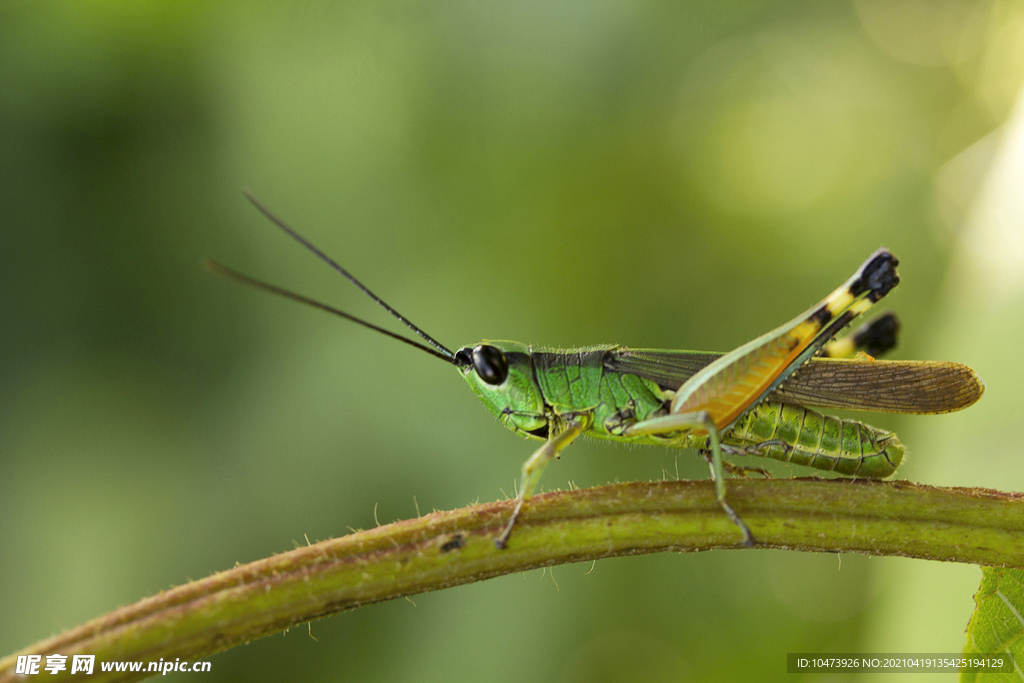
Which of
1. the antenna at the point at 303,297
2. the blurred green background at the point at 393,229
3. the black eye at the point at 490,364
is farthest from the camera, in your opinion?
the blurred green background at the point at 393,229

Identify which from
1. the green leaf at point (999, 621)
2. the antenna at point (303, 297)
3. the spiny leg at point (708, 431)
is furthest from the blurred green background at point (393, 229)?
the green leaf at point (999, 621)

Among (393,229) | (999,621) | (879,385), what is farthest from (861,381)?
(393,229)

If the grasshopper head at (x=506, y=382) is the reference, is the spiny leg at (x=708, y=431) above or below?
below

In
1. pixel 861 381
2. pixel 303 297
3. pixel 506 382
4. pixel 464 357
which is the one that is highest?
pixel 303 297

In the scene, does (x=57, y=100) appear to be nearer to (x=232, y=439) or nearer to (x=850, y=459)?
(x=232, y=439)

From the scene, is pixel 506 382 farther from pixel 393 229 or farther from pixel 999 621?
pixel 393 229

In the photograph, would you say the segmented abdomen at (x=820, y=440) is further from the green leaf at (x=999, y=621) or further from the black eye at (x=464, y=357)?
the black eye at (x=464, y=357)

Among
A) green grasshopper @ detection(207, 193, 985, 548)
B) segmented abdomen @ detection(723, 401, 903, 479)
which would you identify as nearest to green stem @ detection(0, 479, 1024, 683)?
green grasshopper @ detection(207, 193, 985, 548)

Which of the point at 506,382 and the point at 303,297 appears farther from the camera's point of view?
the point at 506,382
